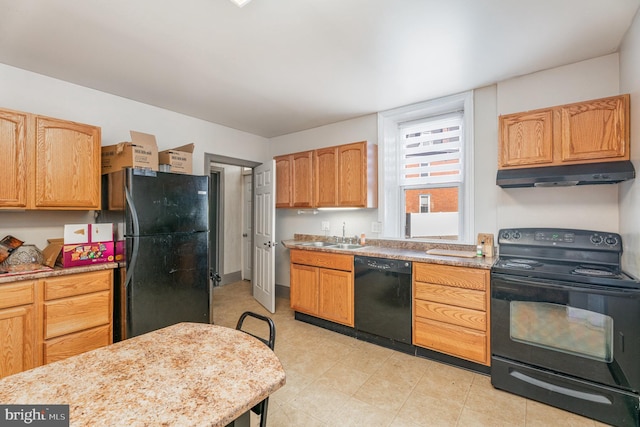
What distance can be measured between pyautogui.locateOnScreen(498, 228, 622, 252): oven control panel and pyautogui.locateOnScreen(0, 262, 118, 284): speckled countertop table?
344 centimetres

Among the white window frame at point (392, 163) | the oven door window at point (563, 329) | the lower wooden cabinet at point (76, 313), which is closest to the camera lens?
the oven door window at point (563, 329)

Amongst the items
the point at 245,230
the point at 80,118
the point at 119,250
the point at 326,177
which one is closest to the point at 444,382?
the point at 326,177

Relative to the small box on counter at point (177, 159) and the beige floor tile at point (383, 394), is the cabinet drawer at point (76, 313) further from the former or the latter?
the beige floor tile at point (383, 394)

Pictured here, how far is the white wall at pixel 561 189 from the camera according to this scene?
2.26 m

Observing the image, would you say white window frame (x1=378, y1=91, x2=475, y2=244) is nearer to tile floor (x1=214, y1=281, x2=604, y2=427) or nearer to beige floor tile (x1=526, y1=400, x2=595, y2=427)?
tile floor (x1=214, y1=281, x2=604, y2=427)

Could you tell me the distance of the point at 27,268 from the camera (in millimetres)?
2195

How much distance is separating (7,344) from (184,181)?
1.66m

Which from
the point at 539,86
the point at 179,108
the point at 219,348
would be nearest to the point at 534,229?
the point at 539,86

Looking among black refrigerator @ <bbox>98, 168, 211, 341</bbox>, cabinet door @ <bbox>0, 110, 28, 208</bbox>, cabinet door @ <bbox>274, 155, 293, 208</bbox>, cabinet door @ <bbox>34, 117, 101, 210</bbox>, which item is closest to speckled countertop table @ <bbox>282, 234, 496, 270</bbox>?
cabinet door @ <bbox>274, 155, 293, 208</bbox>

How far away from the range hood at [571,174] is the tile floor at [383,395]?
1593 millimetres

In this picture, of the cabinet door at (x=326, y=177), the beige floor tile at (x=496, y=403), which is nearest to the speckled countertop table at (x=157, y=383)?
the beige floor tile at (x=496, y=403)

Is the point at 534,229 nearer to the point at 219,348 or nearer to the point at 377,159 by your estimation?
the point at 377,159

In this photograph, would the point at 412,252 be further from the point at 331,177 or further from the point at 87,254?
the point at 87,254

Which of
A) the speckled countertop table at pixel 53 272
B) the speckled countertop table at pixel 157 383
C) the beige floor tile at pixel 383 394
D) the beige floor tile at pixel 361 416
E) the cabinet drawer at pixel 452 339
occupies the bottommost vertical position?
the beige floor tile at pixel 361 416
